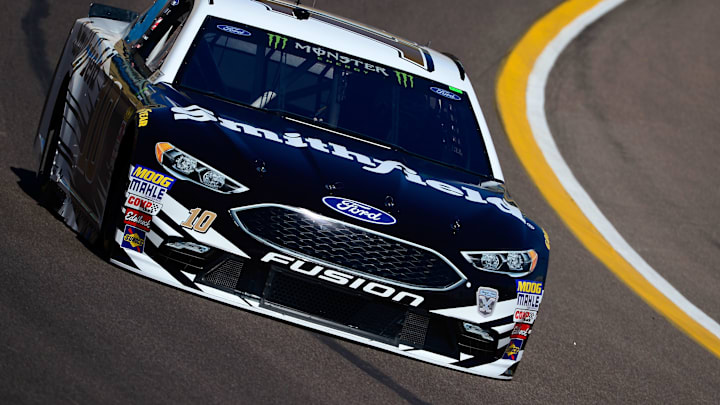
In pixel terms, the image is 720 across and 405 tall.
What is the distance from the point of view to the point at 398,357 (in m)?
5.31

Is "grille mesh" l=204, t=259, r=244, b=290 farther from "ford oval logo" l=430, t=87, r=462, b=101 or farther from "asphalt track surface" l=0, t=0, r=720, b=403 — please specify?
"ford oval logo" l=430, t=87, r=462, b=101

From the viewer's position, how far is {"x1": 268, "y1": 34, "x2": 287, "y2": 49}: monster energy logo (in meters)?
6.09

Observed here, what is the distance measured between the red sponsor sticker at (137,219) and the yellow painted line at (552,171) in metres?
4.26

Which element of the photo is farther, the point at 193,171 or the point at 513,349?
the point at 513,349

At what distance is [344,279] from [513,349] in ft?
3.38

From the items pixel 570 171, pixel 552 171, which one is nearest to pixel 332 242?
pixel 552 171

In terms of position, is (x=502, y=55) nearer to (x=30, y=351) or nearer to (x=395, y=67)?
(x=395, y=67)

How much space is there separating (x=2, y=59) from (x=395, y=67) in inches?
187

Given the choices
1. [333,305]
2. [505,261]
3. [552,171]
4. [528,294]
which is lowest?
[552,171]

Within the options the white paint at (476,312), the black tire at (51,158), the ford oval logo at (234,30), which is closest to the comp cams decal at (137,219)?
the black tire at (51,158)

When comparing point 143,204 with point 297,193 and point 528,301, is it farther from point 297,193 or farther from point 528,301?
point 528,301

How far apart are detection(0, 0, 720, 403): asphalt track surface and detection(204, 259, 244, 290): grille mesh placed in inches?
8.8

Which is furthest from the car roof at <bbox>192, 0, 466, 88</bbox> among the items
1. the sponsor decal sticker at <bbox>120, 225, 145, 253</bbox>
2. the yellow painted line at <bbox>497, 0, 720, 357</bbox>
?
the yellow painted line at <bbox>497, 0, 720, 357</bbox>

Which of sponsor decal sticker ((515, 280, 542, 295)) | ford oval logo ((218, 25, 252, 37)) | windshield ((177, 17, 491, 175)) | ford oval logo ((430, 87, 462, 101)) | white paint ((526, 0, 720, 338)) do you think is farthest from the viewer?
white paint ((526, 0, 720, 338))
